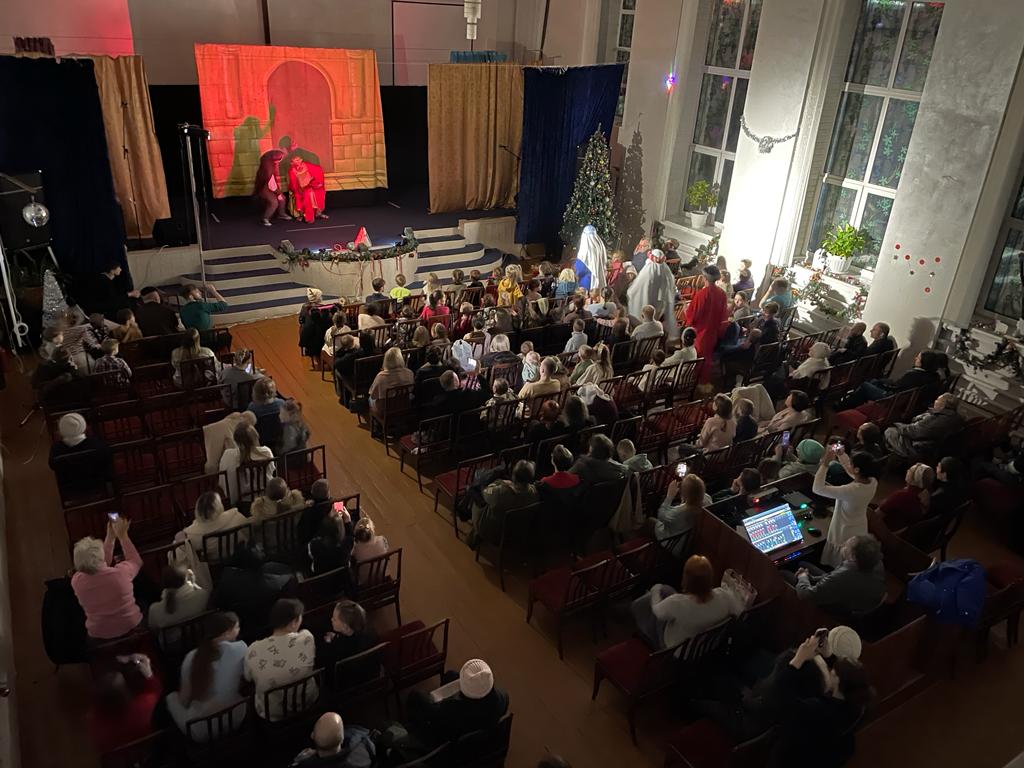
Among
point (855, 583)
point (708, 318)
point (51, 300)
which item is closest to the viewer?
point (855, 583)

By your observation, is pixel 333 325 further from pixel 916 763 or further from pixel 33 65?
pixel 916 763

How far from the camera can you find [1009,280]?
830 cm

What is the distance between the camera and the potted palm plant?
963 centimetres

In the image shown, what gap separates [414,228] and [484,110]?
2.56 m

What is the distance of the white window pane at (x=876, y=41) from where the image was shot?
9.12 meters

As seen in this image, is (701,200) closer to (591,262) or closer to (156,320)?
(591,262)

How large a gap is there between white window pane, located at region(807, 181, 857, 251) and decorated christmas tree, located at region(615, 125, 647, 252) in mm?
2993

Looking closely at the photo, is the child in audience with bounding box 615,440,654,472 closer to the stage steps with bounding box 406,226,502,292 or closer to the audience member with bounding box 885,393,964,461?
the audience member with bounding box 885,393,964,461

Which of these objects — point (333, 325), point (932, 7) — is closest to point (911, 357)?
point (932, 7)

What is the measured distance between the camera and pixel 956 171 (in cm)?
815

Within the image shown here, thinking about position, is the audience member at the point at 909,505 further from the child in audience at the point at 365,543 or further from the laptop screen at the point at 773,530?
the child in audience at the point at 365,543

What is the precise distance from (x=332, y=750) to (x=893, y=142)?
9.22 meters

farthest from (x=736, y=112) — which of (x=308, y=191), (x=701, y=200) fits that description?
(x=308, y=191)

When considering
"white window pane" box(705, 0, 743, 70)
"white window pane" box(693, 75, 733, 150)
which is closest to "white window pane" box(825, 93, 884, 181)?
"white window pane" box(693, 75, 733, 150)
